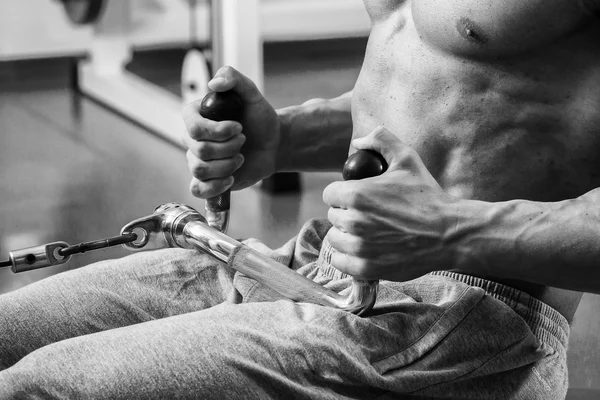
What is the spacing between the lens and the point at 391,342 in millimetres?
934

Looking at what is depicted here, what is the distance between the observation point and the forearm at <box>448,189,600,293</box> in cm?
89

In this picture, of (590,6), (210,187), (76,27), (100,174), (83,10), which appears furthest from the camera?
(76,27)

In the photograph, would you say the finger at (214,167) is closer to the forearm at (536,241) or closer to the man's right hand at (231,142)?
Result: the man's right hand at (231,142)

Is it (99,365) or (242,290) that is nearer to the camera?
(99,365)

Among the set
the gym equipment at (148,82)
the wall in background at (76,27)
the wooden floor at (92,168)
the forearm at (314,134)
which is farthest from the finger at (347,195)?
the wall in background at (76,27)

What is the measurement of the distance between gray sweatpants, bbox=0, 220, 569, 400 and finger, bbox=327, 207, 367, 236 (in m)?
0.09

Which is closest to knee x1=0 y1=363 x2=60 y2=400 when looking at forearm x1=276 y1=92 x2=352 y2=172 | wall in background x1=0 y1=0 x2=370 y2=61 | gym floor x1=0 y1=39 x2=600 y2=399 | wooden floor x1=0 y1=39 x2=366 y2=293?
forearm x1=276 y1=92 x2=352 y2=172

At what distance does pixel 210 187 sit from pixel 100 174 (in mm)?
2078

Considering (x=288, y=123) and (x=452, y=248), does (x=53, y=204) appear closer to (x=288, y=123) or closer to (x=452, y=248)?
(x=288, y=123)

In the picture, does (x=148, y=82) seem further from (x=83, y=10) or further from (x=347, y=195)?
(x=347, y=195)

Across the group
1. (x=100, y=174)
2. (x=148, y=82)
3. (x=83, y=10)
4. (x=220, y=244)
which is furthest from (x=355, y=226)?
(x=83, y=10)

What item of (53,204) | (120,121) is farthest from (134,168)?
(120,121)

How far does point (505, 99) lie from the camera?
3.28 feet

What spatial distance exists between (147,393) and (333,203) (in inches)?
9.8
